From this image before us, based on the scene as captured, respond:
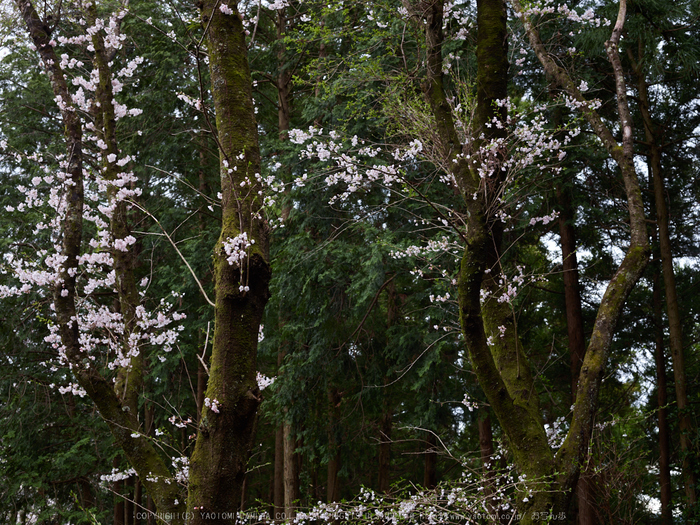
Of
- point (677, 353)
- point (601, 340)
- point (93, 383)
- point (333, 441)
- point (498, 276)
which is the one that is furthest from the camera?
point (333, 441)

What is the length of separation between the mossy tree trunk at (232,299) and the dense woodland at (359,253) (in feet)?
0.04

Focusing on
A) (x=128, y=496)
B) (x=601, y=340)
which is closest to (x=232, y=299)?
(x=601, y=340)

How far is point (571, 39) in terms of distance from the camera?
9805 mm

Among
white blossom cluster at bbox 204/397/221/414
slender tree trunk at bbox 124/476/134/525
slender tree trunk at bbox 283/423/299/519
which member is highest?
white blossom cluster at bbox 204/397/221/414

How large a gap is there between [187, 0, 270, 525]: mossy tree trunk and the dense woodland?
0.04 feet

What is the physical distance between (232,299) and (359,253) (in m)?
6.89

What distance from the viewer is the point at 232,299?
9.27ft

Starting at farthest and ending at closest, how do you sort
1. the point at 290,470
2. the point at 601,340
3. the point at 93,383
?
the point at 290,470 → the point at 601,340 → the point at 93,383

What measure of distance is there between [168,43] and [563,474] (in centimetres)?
1124

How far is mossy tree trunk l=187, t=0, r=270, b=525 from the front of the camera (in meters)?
2.63

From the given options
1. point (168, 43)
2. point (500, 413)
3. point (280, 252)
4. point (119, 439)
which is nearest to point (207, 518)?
point (119, 439)

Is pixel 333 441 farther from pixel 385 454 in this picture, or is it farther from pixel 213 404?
pixel 213 404

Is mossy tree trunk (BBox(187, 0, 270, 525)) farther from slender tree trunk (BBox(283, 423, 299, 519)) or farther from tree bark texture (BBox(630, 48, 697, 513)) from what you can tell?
tree bark texture (BBox(630, 48, 697, 513))

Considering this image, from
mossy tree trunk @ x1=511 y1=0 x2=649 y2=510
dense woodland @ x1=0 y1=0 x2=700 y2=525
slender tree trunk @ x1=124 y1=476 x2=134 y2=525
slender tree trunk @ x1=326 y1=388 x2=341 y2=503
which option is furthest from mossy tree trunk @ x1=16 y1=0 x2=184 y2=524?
slender tree trunk @ x1=124 y1=476 x2=134 y2=525
